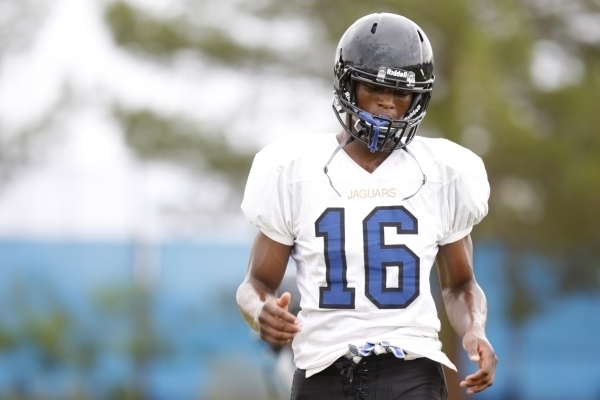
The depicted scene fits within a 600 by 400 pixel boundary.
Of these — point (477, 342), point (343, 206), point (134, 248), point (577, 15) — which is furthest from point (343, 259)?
point (577, 15)

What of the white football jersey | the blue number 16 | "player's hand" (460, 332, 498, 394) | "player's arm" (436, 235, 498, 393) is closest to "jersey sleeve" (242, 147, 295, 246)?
the white football jersey

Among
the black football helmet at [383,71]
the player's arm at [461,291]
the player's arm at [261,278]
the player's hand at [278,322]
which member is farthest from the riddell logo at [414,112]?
the player's hand at [278,322]

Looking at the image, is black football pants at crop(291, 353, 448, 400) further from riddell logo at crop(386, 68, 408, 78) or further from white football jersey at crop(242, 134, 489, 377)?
riddell logo at crop(386, 68, 408, 78)

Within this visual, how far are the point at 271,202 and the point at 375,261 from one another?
418 millimetres

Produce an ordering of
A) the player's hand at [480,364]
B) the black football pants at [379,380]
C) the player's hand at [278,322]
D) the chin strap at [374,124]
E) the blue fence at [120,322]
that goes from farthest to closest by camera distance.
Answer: the blue fence at [120,322], the chin strap at [374,124], the black football pants at [379,380], the player's hand at [480,364], the player's hand at [278,322]

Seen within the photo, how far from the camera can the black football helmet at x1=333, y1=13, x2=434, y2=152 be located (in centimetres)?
380

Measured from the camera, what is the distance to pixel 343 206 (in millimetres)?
3736

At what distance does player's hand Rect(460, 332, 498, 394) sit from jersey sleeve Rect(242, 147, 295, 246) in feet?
2.38

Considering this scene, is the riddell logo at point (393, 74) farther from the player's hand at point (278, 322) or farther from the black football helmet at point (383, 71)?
the player's hand at point (278, 322)

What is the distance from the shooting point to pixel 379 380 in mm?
3635

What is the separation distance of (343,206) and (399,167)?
0.87ft

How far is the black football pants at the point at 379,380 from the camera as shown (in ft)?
11.9

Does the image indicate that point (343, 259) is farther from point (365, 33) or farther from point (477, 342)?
point (365, 33)

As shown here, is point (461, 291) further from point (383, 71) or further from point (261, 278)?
point (383, 71)
